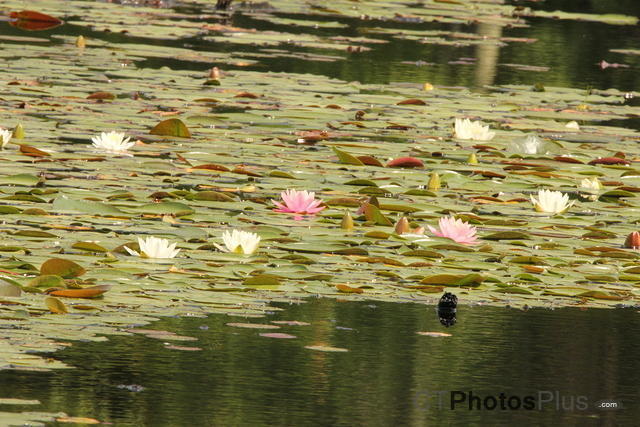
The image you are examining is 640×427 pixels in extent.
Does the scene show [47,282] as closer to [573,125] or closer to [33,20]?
[573,125]

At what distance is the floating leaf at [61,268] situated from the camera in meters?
4.33

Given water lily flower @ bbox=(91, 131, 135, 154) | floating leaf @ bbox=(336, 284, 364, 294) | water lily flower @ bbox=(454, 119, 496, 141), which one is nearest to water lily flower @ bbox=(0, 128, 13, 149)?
water lily flower @ bbox=(91, 131, 135, 154)

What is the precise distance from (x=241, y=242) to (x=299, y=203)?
0.71m

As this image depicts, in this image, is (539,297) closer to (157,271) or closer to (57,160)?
(157,271)

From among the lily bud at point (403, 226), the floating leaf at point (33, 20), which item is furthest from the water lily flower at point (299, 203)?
the floating leaf at point (33, 20)

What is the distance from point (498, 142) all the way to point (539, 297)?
3.45 m

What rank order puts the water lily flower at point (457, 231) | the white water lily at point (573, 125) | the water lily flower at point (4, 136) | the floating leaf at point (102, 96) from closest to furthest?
the water lily flower at point (457, 231) < the water lily flower at point (4, 136) < the floating leaf at point (102, 96) < the white water lily at point (573, 125)

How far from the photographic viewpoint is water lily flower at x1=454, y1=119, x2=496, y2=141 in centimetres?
789

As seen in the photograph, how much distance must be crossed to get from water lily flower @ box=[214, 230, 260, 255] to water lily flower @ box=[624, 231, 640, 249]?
4.81 ft

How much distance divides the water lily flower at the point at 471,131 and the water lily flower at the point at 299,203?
8.13ft

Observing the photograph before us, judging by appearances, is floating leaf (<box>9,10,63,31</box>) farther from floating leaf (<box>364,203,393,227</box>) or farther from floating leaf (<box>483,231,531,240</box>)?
floating leaf (<box>483,231,531,240</box>)

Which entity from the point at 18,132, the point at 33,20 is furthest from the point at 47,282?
the point at 33,20

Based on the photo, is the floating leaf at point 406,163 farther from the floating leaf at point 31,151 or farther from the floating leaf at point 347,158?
the floating leaf at point 31,151

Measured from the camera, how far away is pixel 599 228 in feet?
18.8
